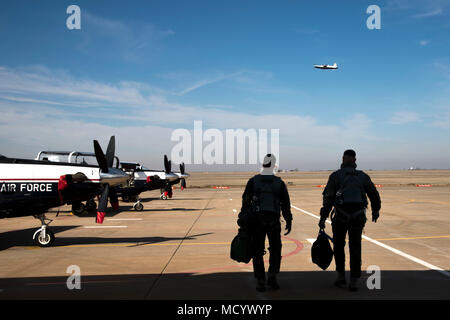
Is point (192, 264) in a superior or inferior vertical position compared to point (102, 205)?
inferior

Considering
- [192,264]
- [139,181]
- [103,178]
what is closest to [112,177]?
[103,178]

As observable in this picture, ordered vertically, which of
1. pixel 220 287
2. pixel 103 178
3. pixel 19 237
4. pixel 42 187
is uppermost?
pixel 103 178

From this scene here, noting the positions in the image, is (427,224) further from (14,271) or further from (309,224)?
(14,271)

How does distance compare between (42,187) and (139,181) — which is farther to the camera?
(139,181)

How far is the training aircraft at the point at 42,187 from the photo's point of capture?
9477 mm

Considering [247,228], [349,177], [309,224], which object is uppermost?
[349,177]

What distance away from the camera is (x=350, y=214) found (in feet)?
18.8

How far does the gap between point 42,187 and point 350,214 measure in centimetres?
818

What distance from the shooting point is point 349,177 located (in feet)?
19.2

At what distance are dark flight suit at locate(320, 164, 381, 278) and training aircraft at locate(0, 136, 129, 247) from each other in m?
6.44

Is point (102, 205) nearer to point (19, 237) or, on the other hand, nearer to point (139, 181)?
point (19, 237)

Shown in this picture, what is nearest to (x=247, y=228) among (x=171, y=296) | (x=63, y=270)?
(x=171, y=296)
